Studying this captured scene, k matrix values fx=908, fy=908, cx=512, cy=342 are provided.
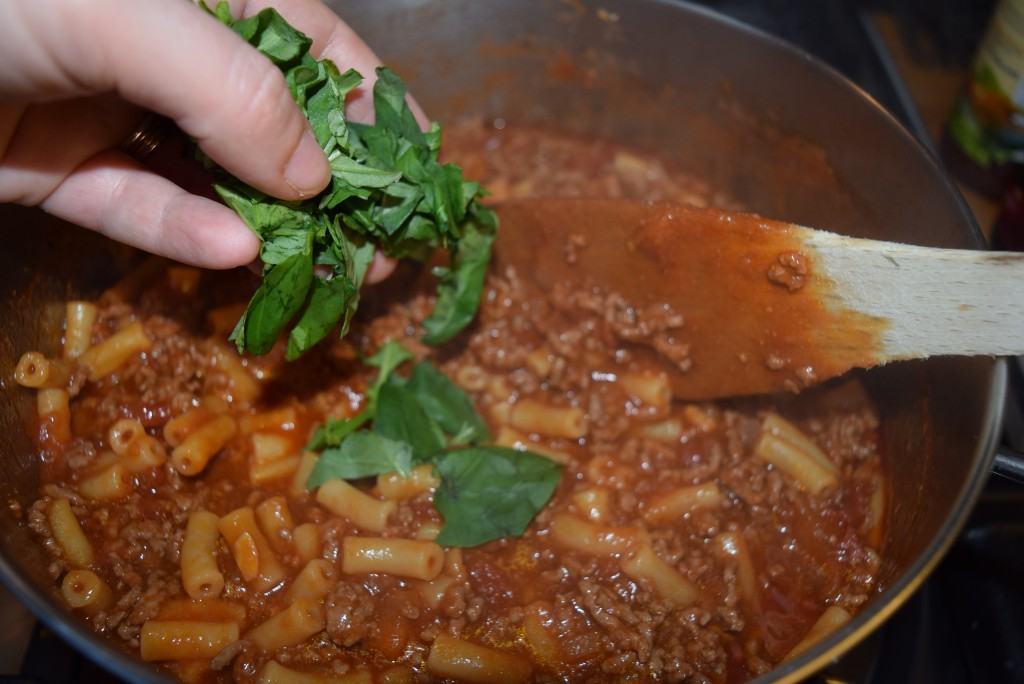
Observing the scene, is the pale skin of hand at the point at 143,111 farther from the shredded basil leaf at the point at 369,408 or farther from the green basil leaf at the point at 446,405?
the green basil leaf at the point at 446,405

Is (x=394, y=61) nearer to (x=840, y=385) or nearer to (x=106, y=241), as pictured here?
(x=106, y=241)

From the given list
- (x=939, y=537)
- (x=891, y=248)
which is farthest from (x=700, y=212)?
(x=939, y=537)

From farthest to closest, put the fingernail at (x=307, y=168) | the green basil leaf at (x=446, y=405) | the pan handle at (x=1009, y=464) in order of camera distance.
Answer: the green basil leaf at (x=446, y=405) → the pan handle at (x=1009, y=464) → the fingernail at (x=307, y=168)

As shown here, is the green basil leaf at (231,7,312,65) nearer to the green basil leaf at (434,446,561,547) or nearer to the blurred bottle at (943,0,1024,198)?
the green basil leaf at (434,446,561,547)

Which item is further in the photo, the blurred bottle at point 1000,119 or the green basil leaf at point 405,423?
the blurred bottle at point 1000,119

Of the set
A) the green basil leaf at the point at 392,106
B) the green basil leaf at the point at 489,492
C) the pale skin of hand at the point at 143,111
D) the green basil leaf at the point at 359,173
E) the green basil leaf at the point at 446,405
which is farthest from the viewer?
the green basil leaf at the point at 446,405

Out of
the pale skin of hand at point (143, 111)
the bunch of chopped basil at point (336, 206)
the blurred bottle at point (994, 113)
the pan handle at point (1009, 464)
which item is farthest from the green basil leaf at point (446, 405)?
the blurred bottle at point (994, 113)

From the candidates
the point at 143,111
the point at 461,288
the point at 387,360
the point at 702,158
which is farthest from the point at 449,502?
the point at 702,158

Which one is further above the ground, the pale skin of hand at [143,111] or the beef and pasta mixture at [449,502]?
the pale skin of hand at [143,111]
